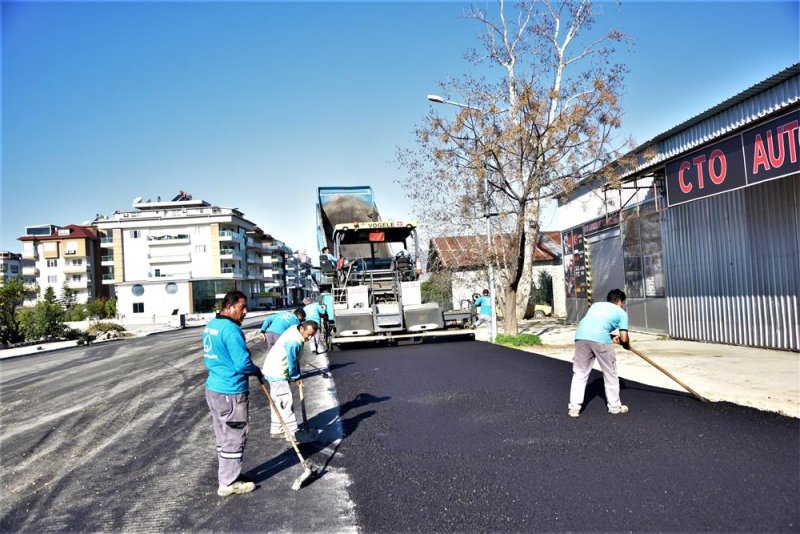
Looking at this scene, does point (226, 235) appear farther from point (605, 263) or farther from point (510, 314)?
point (510, 314)

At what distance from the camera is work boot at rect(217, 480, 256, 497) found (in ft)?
15.7

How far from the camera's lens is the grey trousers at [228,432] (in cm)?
480

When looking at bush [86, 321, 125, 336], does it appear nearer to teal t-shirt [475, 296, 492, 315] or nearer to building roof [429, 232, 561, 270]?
building roof [429, 232, 561, 270]

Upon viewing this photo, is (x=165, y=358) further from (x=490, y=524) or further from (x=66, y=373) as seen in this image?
(x=490, y=524)

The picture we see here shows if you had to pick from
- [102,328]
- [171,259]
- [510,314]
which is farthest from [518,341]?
[171,259]

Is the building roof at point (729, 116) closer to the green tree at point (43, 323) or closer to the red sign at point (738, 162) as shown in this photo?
the red sign at point (738, 162)

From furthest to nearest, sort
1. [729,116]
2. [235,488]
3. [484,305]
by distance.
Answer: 1. [484,305]
2. [729,116]
3. [235,488]

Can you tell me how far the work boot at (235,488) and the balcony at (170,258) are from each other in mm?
63692

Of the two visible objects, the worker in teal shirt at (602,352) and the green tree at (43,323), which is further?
the green tree at (43,323)

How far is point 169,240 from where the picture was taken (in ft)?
212

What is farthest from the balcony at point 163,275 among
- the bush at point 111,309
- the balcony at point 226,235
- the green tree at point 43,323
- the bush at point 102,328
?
the green tree at point 43,323

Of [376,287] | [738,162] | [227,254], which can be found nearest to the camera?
[738,162]

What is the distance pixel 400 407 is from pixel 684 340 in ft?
33.0

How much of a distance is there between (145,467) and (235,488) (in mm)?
1494
